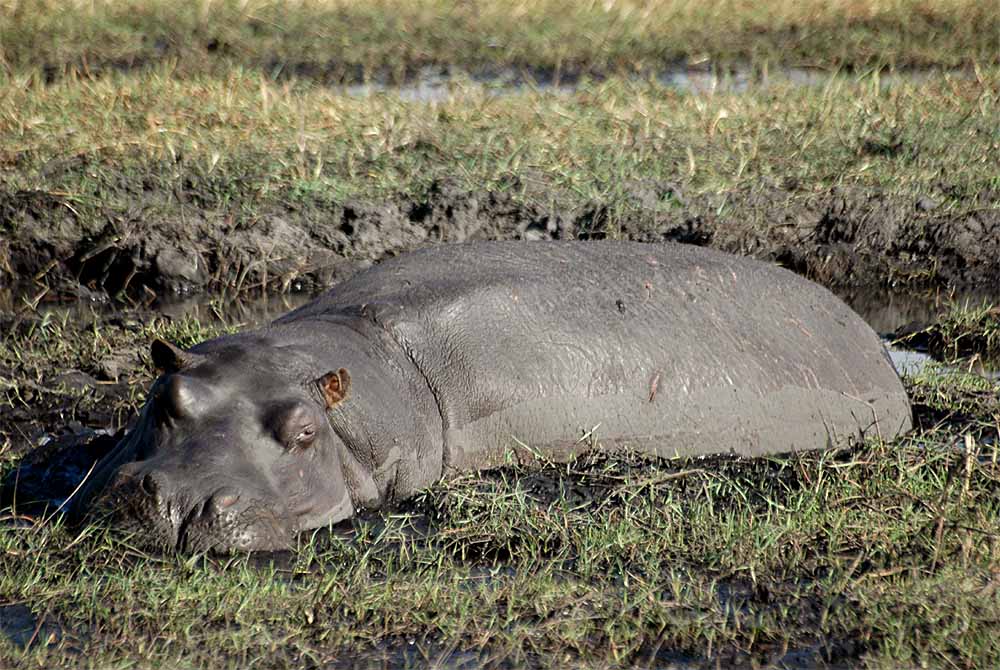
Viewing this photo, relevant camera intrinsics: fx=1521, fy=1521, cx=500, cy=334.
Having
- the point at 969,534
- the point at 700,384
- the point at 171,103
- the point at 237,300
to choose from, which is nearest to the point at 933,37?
the point at 171,103

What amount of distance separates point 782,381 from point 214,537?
2.19 m

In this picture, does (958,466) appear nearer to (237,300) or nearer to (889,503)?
(889,503)

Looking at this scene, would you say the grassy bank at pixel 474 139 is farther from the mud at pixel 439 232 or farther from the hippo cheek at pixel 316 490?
the hippo cheek at pixel 316 490

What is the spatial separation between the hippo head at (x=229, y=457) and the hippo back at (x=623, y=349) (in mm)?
540

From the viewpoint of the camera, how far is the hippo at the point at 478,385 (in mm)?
4105

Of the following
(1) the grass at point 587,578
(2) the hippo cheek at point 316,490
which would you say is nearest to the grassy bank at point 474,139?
(1) the grass at point 587,578

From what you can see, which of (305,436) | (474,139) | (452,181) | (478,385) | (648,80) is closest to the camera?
(305,436)

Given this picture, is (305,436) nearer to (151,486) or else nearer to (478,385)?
(151,486)

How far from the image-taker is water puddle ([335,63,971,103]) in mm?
10539

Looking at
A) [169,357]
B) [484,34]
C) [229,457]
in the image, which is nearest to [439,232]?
[169,357]

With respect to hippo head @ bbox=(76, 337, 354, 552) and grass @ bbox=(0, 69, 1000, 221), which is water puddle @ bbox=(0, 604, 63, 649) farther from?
grass @ bbox=(0, 69, 1000, 221)

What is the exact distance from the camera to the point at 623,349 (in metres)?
5.05

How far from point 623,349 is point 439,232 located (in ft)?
8.93

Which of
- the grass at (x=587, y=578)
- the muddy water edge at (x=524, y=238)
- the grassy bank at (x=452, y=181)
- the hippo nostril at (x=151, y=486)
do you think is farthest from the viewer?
the grassy bank at (x=452, y=181)
